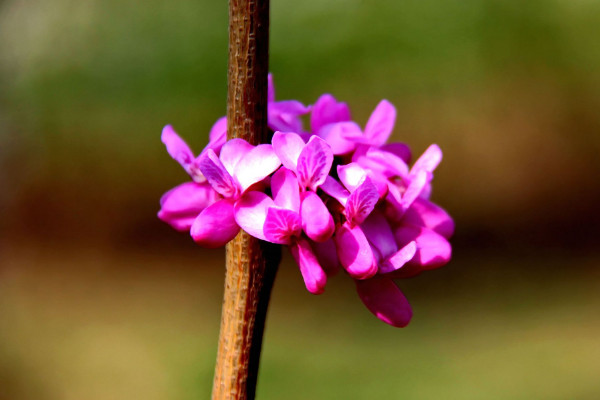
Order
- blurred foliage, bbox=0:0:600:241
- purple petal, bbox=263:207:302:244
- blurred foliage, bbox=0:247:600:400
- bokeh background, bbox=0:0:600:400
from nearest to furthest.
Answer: purple petal, bbox=263:207:302:244, blurred foliage, bbox=0:247:600:400, bokeh background, bbox=0:0:600:400, blurred foliage, bbox=0:0:600:241

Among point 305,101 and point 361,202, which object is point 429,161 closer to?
point 361,202

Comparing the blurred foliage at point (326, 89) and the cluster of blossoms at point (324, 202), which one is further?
the blurred foliage at point (326, 89)

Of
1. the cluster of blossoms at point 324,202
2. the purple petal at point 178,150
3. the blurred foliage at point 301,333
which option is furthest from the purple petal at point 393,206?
the blurred foliage at point 301,333

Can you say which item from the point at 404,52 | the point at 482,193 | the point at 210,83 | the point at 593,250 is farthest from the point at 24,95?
the point at 593,250

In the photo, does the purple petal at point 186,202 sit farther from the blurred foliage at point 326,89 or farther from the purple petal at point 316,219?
the blurred foliage at point 326,89

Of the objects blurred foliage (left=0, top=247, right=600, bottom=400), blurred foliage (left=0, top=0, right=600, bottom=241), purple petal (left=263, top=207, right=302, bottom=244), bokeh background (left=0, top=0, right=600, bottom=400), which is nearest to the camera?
purple petal (left=263, top=207, right=302, bottom=244)

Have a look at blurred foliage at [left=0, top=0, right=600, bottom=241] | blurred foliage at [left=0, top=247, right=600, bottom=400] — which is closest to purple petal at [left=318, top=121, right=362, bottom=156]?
blurred foliage at [left=0, top=247, right=600, bottom=400]

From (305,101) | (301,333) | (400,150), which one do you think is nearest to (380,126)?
(400,150)

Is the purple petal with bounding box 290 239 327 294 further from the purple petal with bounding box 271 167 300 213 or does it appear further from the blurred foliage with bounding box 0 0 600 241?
the blurred foliage with bounding box 0 0 600 241
